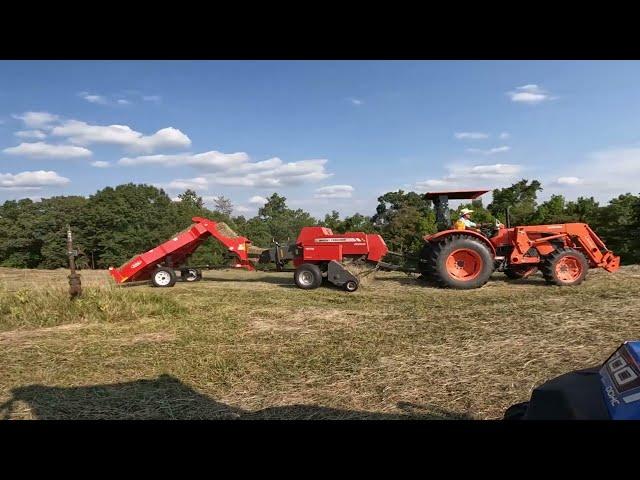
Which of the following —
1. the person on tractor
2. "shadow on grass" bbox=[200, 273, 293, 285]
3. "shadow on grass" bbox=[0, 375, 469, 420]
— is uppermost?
the person on tractor

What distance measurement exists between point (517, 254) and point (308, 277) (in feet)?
14.3

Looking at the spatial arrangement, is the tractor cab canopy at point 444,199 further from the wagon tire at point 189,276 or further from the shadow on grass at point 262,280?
the wagon tire at point 189,276

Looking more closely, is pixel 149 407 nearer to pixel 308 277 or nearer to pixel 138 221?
pixel 308 277

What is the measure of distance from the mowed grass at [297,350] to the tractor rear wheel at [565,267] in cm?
41

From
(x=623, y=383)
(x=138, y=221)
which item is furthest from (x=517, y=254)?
(x=138, y=221)

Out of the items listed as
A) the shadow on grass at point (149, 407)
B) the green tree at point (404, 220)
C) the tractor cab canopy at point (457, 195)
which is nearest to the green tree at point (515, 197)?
the green tree at point (404, 220)

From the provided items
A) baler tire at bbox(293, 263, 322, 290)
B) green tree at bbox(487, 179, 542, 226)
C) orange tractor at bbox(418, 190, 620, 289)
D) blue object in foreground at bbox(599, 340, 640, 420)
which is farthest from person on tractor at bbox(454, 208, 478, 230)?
green tree at bbox(487, 179, 542, 226)

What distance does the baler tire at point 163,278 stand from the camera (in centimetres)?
1034

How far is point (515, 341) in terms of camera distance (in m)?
4.68

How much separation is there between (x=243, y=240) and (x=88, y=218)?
24.7 metres

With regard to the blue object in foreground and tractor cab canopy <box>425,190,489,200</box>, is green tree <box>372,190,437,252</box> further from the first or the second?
the blue object in foreground

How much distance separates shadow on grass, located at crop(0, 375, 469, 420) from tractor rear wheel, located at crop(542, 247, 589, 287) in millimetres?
6232

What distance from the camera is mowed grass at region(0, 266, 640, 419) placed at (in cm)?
340
